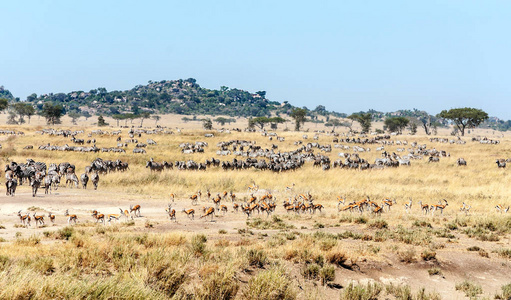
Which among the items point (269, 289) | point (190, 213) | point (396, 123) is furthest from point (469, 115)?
point (269, 289)

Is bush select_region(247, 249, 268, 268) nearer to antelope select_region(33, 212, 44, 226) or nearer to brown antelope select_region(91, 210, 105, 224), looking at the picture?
brown antelope select_region(91, 210, 105, 224)

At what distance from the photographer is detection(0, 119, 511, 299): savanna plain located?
24.8 feet

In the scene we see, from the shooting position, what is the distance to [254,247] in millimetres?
11523

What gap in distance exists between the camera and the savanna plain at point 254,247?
7.57 m

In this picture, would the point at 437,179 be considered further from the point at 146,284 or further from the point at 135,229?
the point at 146,284

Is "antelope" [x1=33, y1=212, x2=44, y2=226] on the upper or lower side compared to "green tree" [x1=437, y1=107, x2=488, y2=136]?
lower

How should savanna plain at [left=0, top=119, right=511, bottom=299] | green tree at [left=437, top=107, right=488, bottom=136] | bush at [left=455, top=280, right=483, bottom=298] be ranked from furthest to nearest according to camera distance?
green tree at [left=437, top=107, right=488, bottom=136] → bush at [left=455, top=280, right=483, bottom=298] → savanna plain at [left=0, top=119, right=511, bottom=299]

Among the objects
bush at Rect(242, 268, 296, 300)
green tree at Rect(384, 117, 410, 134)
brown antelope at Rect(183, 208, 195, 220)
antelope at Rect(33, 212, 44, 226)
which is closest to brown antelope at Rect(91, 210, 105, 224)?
antelope at Rect(33, 212, 44, 226)

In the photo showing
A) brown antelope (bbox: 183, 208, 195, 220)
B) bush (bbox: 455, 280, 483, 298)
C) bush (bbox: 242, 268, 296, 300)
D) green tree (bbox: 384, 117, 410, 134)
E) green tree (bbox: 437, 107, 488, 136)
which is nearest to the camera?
bush (bbox: 242, 268, 296, 300)

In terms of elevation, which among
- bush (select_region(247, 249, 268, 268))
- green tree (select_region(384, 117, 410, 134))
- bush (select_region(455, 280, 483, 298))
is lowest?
bush (select_region(455, 280, 483, 298))

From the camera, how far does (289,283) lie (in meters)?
8.08

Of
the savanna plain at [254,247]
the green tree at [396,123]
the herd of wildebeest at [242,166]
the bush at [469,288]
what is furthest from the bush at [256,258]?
the green tree at [396,123]

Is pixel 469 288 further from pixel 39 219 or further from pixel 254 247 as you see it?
pixel 39 219

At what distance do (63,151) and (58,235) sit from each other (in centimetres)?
3979
